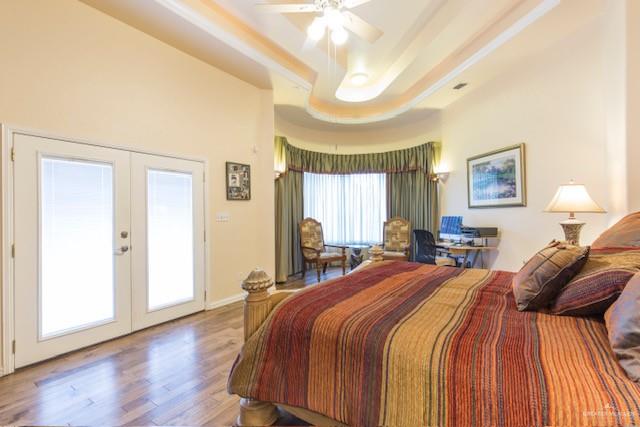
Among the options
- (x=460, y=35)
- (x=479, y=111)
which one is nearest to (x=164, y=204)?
(x=460, y=35)

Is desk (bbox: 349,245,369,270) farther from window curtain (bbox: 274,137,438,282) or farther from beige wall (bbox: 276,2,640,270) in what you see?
beige wall (bbox: 276,2,640,270)

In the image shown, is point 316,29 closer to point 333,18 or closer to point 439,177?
point 333,18

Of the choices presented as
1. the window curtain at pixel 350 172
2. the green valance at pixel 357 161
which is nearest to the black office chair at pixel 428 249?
the window curtain at pixel 350 172

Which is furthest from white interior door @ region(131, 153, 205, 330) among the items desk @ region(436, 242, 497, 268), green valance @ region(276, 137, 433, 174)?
desk @ region(436, 242, 497, 268)

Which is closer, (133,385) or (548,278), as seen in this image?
(548,278)

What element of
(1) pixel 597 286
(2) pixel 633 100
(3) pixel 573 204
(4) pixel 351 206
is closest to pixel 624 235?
(3) pixel 573 204

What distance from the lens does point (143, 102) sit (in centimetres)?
274

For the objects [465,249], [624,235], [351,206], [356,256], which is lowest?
[356,256]

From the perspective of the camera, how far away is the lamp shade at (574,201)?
87.6 inches

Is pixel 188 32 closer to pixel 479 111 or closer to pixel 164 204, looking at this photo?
pixel 164 204

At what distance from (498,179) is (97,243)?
182 inches

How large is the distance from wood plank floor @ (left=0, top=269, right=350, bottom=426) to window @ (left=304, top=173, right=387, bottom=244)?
11.0ft

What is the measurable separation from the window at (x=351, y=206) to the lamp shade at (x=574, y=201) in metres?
3.28

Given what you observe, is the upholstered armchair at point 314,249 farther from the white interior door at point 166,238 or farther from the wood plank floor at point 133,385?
the wood plank floor at point 133,385
